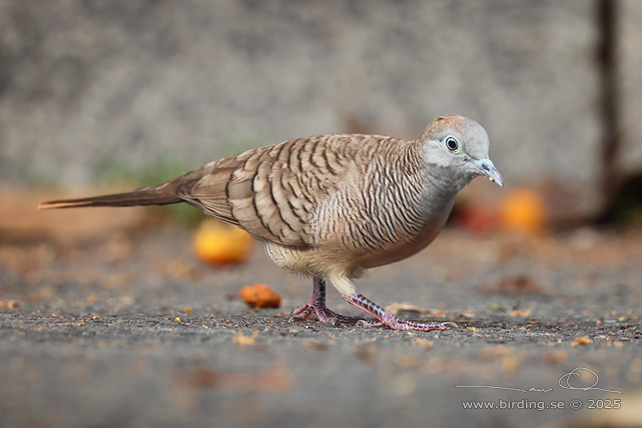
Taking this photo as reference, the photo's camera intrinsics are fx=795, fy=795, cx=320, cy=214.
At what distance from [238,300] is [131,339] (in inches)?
84.6

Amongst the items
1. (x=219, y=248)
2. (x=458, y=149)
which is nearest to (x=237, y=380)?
(x=458, y=149)

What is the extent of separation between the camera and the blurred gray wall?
364 inches

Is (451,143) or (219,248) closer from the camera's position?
(451,143)

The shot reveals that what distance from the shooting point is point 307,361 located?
2.66 meters

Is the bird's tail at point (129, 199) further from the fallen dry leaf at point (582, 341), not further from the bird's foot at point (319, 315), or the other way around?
the fallen dry leaf at point (582, 341)

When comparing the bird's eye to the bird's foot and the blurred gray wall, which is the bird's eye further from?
the blurred gray wall

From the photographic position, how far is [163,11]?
9.34 metres

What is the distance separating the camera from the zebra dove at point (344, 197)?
365 cm

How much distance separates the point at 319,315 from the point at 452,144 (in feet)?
3.76

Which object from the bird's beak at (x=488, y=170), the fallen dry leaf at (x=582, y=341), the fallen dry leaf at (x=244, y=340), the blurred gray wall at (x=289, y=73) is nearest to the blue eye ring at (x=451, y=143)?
the bird's beak at (x=488, y=170)

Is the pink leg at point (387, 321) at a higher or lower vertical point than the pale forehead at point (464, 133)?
lower

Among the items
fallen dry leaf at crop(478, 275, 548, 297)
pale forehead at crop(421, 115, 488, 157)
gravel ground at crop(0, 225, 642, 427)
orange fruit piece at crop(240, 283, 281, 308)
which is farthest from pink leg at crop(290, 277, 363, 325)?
fallen dry leaf at crop(478, 275, 548, 297)

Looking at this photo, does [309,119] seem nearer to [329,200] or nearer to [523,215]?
[523,215]

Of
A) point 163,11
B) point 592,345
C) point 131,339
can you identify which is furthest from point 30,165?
point 592,345
